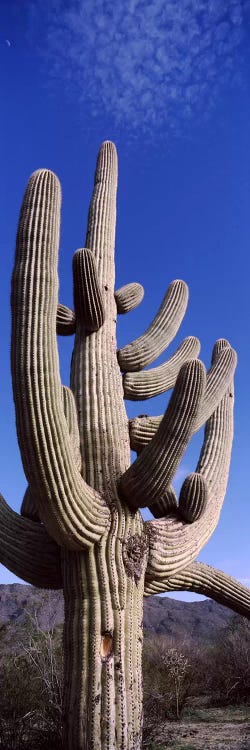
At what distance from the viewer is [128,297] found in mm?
6016

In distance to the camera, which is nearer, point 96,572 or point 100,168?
point 96,572

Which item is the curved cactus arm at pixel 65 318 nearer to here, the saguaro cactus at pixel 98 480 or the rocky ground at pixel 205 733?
the saguaro cactus at pixel 98 480

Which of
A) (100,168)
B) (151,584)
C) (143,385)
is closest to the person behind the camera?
(151,584)

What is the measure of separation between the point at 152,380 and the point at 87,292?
112 cm

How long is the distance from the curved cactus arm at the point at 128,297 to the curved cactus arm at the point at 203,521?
4.78 ft

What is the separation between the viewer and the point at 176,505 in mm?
5320

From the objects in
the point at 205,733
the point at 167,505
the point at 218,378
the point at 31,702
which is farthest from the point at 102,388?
the point at 205,733

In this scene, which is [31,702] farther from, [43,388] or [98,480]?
[43,388]

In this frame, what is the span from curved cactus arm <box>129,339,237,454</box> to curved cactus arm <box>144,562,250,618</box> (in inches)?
47.2

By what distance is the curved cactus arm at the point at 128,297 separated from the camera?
5945 millimetres

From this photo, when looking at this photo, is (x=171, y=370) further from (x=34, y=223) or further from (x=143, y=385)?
(x=34, y=223)

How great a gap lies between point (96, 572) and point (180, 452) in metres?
1.03

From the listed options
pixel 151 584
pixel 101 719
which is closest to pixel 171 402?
pixel 151 584

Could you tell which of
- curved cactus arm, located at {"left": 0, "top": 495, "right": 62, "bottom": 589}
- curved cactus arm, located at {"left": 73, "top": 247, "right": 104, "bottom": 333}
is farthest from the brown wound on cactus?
curved cactus arm, located at {"left": 73, "top": 247, "right": 104, "bottom": 333}
